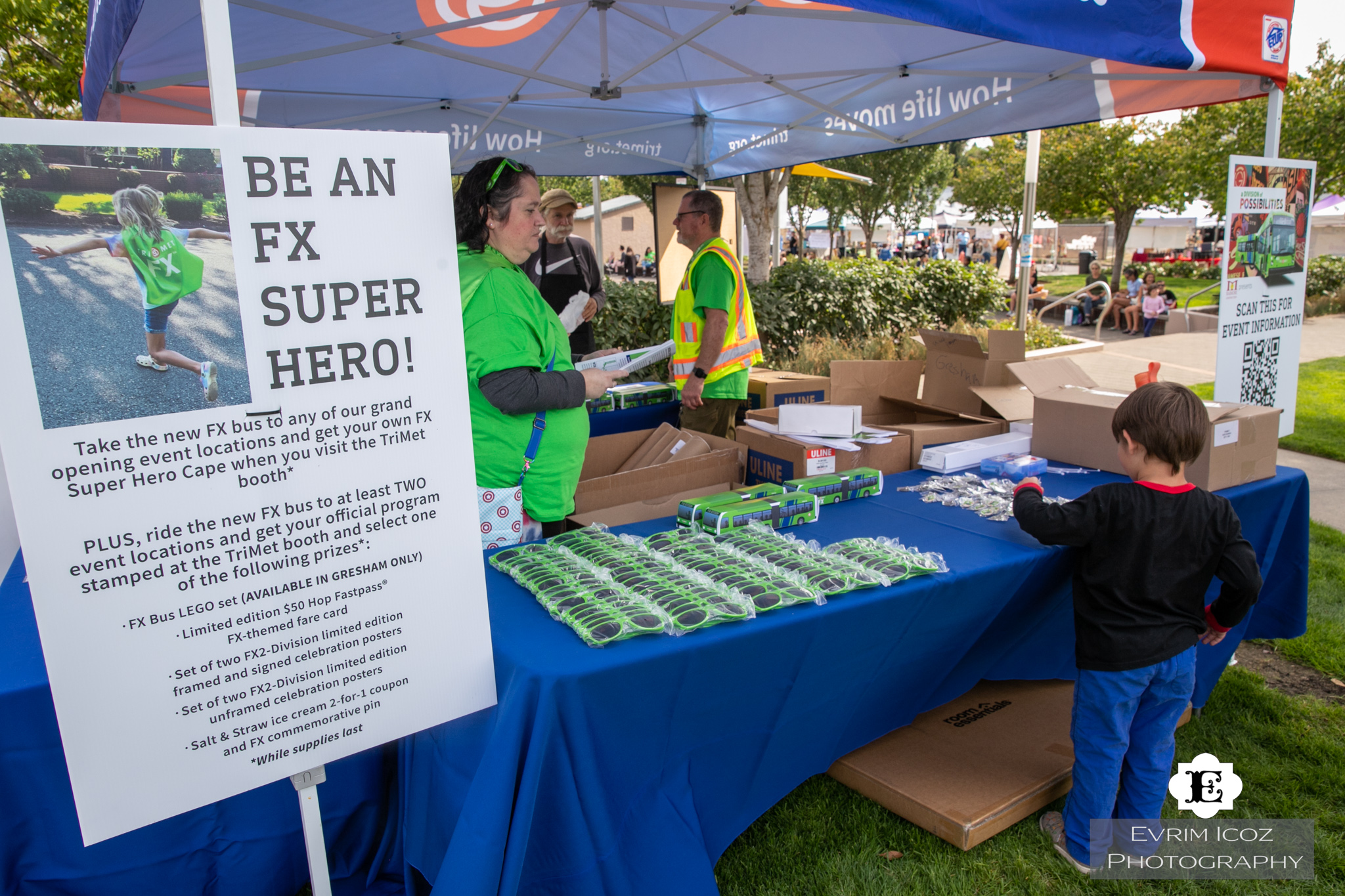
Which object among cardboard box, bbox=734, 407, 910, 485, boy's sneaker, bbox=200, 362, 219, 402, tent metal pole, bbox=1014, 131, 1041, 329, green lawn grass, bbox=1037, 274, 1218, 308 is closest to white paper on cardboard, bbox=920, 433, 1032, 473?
cardboard box, bbox=734, 407, 910, 485

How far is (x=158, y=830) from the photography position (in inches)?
71.3

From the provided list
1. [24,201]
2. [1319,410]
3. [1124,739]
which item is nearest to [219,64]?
[24,201]

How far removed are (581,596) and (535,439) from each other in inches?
20.6

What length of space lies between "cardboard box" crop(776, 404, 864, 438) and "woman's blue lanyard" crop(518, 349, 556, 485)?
1054 millimetres

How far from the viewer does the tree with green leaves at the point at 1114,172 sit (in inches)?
856

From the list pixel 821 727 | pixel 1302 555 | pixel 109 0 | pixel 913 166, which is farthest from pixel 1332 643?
pixel 913 166

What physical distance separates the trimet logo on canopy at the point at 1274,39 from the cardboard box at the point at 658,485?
7.55 feet

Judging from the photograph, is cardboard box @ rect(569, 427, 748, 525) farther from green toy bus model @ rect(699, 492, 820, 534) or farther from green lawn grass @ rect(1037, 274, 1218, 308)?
green lawn grass @ rect(1037, 274, 1218, 308)

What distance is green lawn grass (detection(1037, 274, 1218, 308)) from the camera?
22.0 meters

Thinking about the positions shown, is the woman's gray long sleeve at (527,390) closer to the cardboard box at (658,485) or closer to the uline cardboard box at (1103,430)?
the cardboard box at (658,485)

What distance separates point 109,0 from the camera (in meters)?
2.06

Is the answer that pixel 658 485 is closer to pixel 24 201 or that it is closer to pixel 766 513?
pixel 766 513

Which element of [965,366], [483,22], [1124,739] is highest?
[483,22]

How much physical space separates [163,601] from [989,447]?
8.80ft
